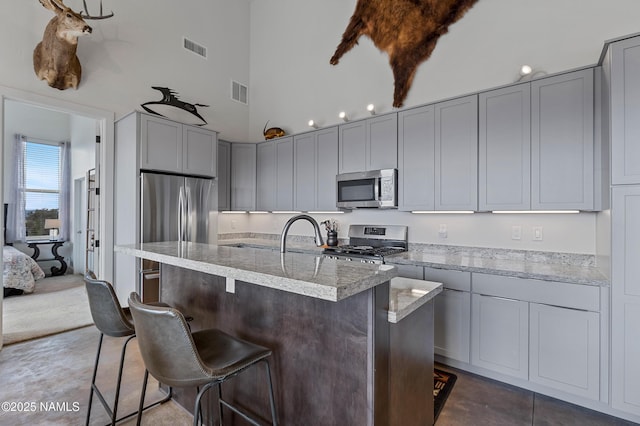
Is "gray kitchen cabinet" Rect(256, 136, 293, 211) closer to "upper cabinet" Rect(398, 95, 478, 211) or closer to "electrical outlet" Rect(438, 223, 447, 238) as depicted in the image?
"upper cabinet" Rect(398, 95, 478, 211)

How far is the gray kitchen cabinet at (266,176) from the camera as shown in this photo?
4672mm

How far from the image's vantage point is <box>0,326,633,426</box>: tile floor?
2.05m

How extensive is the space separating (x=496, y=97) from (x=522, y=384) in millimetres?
2427

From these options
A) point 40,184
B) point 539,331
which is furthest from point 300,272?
point 40,184

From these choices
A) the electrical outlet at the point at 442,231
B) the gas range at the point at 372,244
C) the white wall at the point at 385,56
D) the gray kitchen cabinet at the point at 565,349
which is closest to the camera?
the gray kitchen cabinet at the point at 565,349

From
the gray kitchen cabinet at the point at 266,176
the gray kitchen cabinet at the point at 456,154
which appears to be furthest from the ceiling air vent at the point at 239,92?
the gray kitchen cabinet at the point at 456,154

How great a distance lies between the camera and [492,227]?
3.12 metres

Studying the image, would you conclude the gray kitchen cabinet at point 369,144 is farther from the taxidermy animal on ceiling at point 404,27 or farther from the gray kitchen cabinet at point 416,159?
the taxidermy animal on ceiling at point 404,27

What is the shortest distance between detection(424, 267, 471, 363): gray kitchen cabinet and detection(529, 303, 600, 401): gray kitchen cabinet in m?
0.46

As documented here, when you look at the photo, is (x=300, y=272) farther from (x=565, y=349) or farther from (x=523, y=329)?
(x=565, y=349)

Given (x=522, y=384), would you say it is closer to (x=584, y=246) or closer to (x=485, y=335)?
(x=485, y=335)

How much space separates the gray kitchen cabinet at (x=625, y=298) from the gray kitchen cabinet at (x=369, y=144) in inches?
75.5

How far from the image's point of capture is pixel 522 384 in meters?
2.41

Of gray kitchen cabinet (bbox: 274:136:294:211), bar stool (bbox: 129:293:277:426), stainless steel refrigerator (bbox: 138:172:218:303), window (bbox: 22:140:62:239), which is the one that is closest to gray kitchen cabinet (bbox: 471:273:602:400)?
bar stool (bbox: 129:293:277:426)
